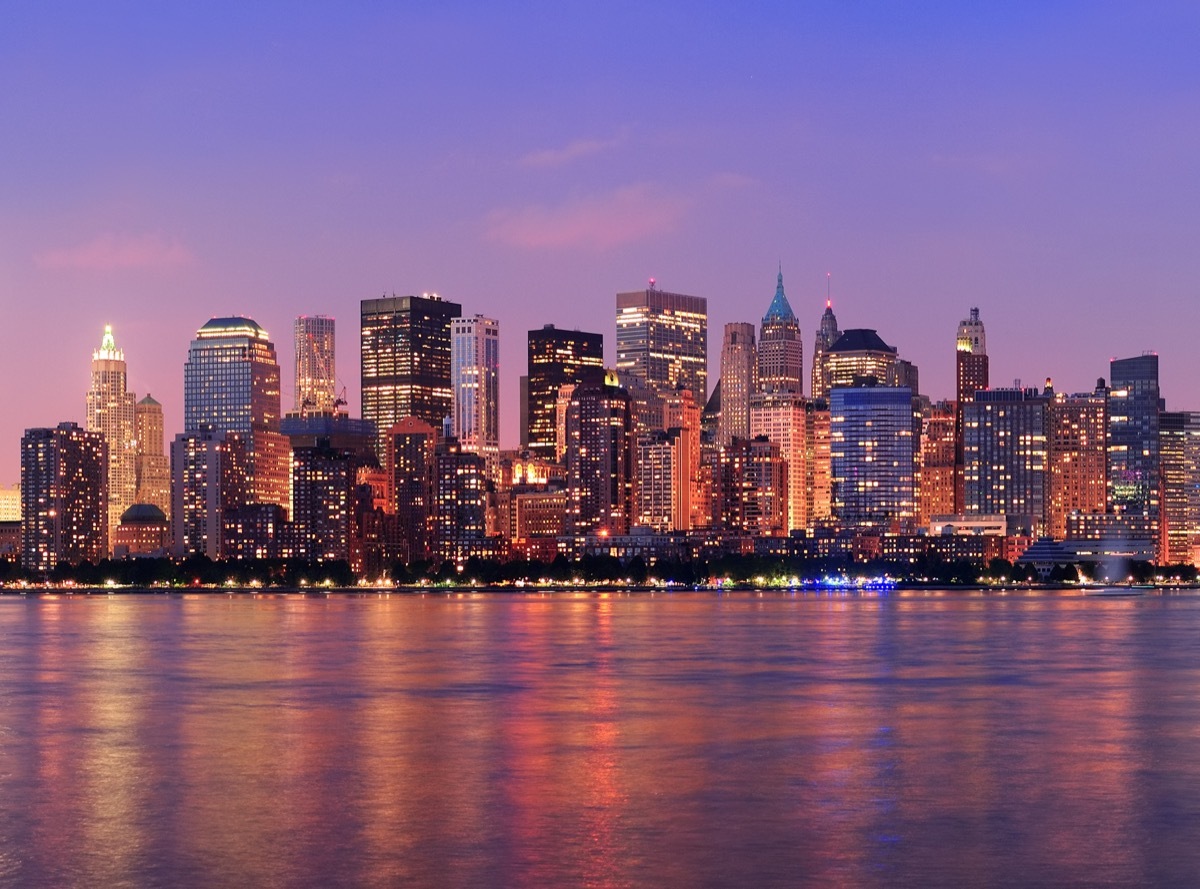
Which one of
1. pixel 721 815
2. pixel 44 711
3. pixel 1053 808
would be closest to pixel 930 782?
pixel 1053 808

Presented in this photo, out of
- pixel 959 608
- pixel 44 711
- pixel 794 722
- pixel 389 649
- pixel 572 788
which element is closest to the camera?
pixel 572 788

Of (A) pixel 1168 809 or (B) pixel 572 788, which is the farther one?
(B) pixel 572 788

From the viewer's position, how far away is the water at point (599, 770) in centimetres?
2912

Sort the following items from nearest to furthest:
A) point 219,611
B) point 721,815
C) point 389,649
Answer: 1. point 721,815
2. point 389,649
3. point 219,611

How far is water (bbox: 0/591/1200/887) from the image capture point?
29125 millimetres

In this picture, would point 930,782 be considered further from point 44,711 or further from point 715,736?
point 44,711

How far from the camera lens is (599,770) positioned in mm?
39688

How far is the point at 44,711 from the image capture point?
5500 centimetres

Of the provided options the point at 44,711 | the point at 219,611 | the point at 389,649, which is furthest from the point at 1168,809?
the point at 219,611

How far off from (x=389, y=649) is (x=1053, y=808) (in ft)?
197

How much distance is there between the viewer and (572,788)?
36969mm

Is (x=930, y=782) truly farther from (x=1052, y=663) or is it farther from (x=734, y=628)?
(x=734, y=628)

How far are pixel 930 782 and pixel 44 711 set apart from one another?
90.9 feet

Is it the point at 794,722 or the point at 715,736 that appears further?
the point at 794,722
